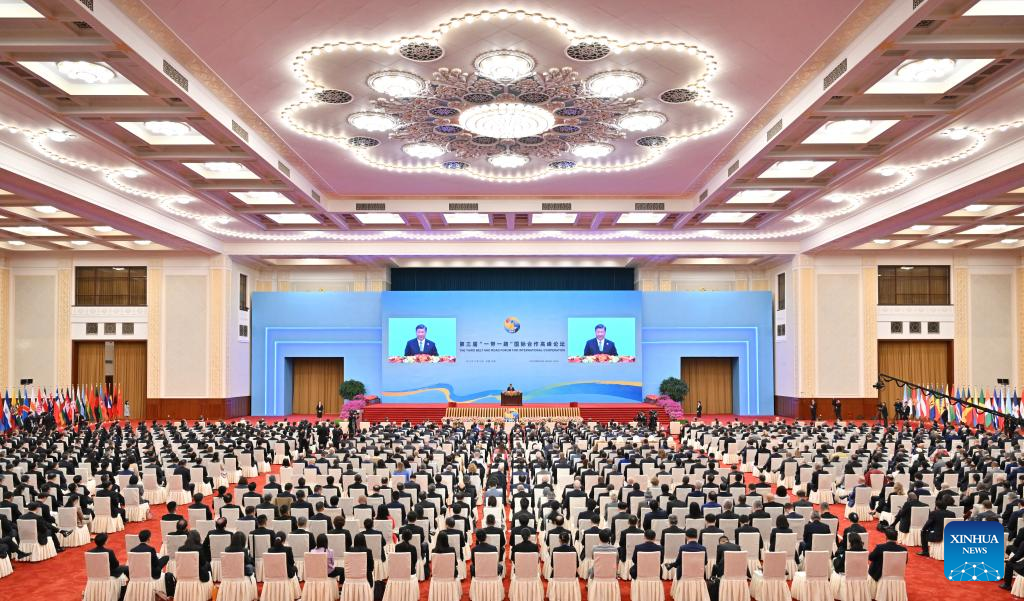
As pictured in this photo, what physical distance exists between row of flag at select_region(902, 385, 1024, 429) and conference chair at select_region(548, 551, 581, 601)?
69.9 ft

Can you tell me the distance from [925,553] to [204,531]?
10.1m

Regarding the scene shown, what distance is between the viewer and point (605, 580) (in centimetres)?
832

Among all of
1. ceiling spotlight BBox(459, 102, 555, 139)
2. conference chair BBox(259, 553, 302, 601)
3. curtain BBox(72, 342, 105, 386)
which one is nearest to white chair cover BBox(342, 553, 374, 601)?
conference chair BBox(259, 553, 302, 601)

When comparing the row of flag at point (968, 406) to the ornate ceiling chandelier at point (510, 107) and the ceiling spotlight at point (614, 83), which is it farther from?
the ceiling spotlight at point (614, 83)

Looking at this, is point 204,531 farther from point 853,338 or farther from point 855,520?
point 853,338

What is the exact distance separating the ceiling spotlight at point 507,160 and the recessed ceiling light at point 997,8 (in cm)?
1006

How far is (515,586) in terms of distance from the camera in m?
8.31

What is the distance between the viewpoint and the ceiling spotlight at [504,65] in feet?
38.2

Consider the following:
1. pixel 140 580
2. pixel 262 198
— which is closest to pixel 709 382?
pixel 262 198

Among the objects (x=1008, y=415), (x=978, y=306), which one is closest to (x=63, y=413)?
(x=1008, y=415)

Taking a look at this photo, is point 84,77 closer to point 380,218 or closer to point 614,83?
point 614,83

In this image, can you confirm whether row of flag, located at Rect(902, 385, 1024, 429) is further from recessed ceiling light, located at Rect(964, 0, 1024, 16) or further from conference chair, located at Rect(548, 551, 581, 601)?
conference chair, located at Rect(548, 551, 581, 601)

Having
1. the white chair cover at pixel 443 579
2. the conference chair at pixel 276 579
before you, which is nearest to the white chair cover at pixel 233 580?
the conference chair at pixel 276 579

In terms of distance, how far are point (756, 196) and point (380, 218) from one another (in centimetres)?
1190
